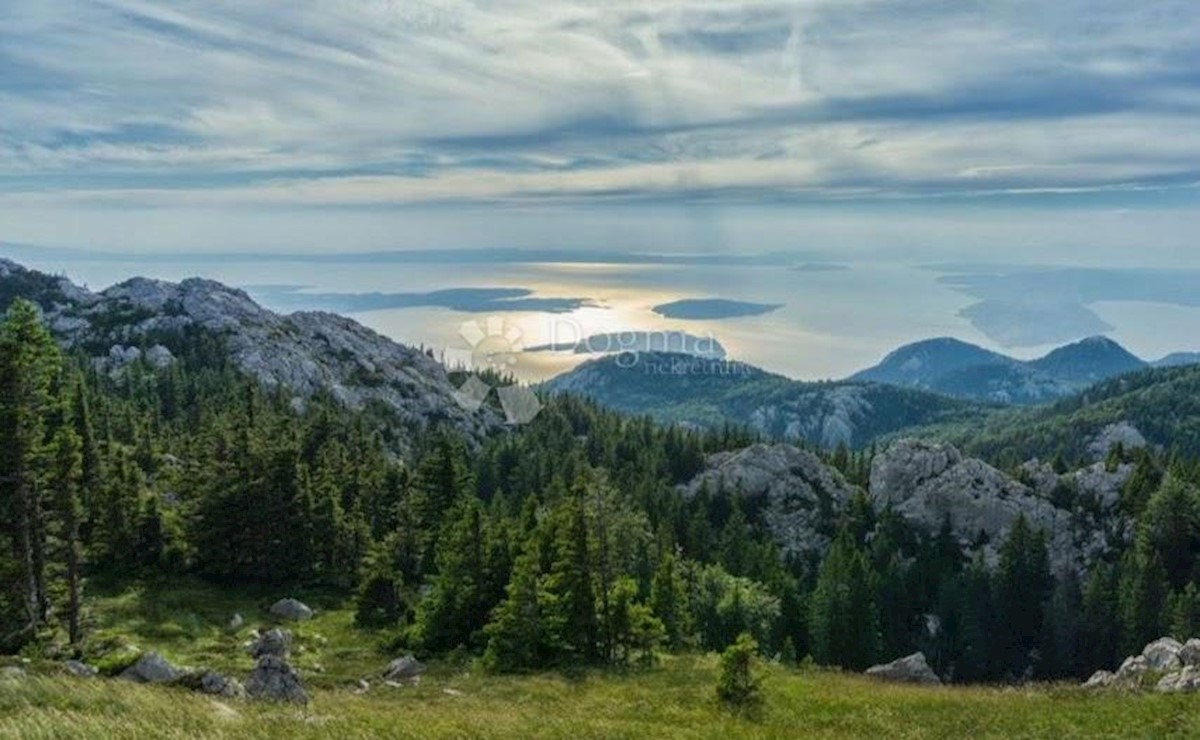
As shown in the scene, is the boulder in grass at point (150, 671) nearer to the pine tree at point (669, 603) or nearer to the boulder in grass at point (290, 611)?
the boulder in grass at point (290, 611)

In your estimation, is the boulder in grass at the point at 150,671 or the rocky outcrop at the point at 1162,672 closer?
the boulder in grass at the point at 150,671

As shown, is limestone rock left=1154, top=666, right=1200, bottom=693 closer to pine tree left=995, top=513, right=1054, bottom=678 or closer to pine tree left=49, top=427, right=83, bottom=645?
pine tree left=49, top=427, right=83, bottom=645

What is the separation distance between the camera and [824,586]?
105188 millimetres

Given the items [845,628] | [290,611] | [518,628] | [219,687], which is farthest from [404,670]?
Result: [845,628]

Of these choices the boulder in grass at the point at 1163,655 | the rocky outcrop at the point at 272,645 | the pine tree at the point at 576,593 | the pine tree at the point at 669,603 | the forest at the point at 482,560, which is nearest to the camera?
the boulder in grass at the point at 1163,655

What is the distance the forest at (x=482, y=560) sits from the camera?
48.0 m

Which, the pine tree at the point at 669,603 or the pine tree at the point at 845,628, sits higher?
the pine tree at the point at 669,603

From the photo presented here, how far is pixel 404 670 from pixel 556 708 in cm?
1561

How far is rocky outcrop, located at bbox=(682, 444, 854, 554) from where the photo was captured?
595 feet

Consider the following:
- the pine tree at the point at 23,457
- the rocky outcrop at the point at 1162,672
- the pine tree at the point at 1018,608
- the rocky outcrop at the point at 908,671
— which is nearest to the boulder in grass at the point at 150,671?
the pine tree at the point at 23,457

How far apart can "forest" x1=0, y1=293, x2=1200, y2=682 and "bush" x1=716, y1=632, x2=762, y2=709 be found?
12.7 meters

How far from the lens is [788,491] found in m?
191

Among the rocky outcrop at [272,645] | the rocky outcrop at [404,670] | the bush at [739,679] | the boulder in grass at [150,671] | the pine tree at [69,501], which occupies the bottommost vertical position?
the rocky outcrop at [404,670]

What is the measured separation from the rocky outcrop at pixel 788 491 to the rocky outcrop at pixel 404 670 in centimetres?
13426
